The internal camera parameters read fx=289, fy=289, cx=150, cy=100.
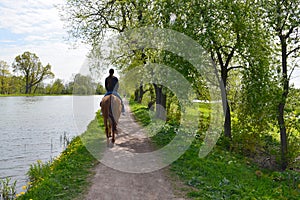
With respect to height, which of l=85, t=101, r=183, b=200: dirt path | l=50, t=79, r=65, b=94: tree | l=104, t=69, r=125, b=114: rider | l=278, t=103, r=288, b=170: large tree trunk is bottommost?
l=85, t=101, r=183, b=200: dirt path

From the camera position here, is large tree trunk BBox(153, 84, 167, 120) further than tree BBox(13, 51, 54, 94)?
Result: No

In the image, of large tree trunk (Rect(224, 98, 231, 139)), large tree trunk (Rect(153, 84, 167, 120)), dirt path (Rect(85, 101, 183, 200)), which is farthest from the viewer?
large tree trunk (Rect(153, 84, 167, 120))

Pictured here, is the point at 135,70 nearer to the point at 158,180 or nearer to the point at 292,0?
the point at 292,0

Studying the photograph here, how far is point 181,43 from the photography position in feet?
36.7

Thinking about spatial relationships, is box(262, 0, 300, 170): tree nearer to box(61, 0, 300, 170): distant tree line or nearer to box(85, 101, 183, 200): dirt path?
box(61, 0, 300, 170): distant tree line

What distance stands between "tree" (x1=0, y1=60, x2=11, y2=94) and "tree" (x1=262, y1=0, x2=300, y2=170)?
3373 inches

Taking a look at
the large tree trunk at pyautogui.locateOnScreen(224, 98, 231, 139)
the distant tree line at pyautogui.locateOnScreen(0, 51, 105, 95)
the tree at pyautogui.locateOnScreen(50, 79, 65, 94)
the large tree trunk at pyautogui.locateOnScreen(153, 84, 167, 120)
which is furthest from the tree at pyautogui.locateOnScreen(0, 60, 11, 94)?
the large tree trunk at pyautogui.locateOnScreen(224, 98, 231, 139)

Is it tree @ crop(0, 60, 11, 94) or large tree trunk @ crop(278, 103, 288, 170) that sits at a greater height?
tree @ crop(0, 60, 11, 94)

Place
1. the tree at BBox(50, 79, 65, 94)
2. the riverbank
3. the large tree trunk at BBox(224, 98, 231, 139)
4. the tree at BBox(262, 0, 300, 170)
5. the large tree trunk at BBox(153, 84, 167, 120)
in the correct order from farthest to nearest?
the tree at BBox(50, 79, 65, 94)
the large tree trunk at BBox(153, 84, 167, 120)
the large tree trunk at BBox(224, 98, 231, 139)
the tree at BBox(262, 0, 300, 170)
the riverbank

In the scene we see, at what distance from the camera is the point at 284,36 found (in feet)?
32.5

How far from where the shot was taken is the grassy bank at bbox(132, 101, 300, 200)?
6.28 m

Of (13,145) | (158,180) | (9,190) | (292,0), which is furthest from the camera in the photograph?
(13,145)

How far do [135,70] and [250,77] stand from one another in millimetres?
13720

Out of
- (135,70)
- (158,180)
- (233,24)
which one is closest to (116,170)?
(158,180)
